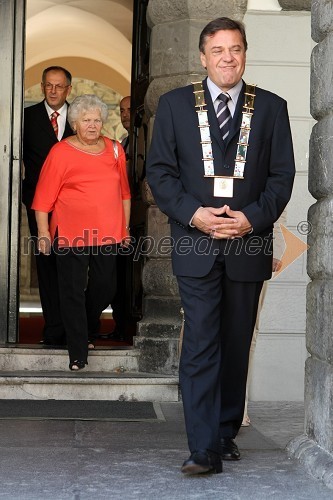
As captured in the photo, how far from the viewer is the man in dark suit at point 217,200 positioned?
4.64m

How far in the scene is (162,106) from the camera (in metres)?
4.82

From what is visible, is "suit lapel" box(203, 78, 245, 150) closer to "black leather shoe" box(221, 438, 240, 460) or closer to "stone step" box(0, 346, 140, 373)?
"black leather shoe" box(221, 438, 240, 460)

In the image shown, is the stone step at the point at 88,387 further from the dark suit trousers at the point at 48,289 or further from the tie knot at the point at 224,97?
the tie knot at the point at 224,97

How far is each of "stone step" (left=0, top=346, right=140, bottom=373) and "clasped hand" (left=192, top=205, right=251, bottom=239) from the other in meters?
2.85

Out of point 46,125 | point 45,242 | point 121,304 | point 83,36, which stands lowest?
point 121,304

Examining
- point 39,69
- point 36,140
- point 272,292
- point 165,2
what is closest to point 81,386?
point 272,292

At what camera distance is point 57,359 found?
7414 mm

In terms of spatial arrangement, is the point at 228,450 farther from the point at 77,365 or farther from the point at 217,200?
Answer: the point at 77,365

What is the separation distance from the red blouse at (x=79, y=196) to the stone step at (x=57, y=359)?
0.73m

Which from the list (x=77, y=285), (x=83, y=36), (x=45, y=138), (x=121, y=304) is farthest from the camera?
(x=83, y=36)

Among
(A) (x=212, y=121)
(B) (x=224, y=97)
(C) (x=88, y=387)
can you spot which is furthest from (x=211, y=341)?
(C) (x=88, y=387)

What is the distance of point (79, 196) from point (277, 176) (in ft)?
8.45

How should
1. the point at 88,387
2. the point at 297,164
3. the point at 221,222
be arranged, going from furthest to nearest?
the point at 297,164 → the point at 88,387 → the point at 221,222

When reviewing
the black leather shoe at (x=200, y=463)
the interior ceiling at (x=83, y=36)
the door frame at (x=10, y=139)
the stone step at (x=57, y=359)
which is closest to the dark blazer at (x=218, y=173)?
the black leather shoe at (x=200, y=463)
